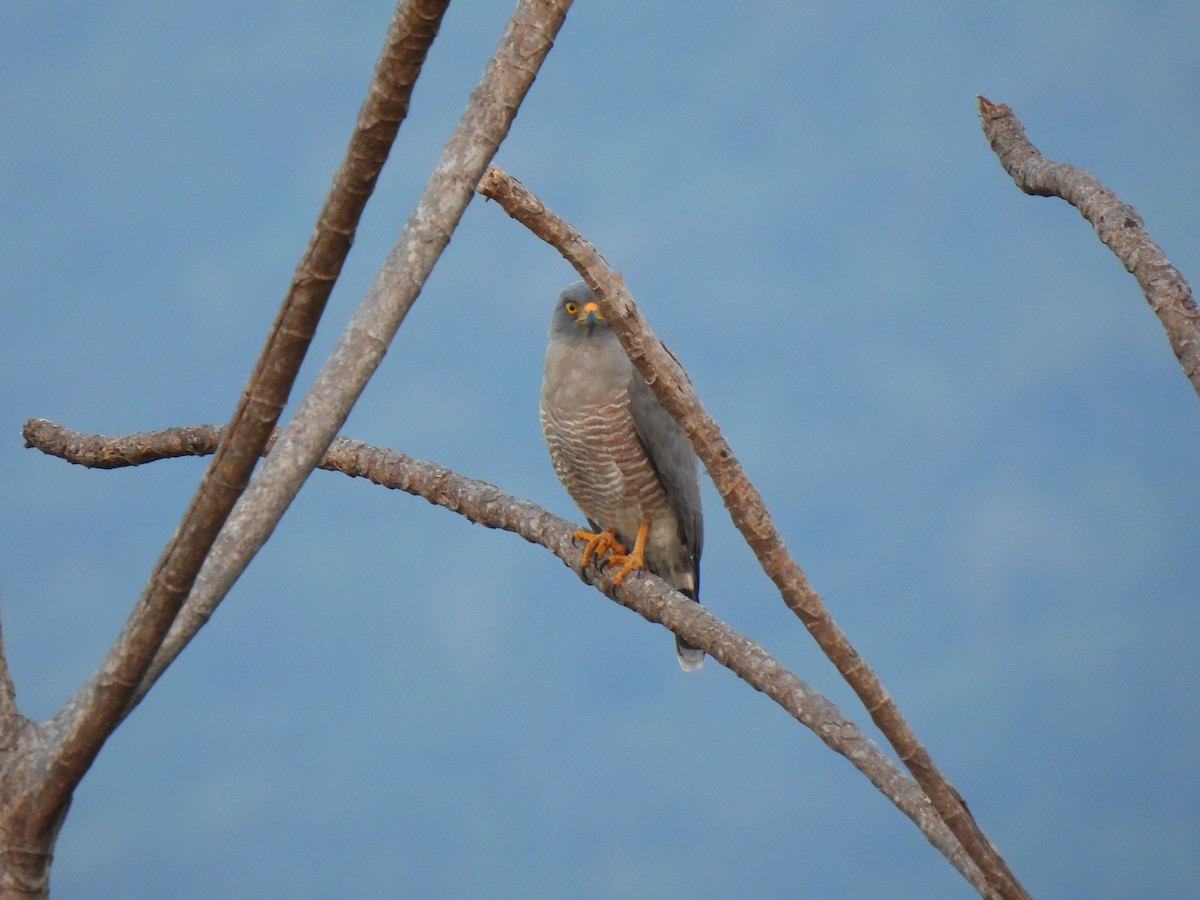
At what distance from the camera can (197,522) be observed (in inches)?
88.5

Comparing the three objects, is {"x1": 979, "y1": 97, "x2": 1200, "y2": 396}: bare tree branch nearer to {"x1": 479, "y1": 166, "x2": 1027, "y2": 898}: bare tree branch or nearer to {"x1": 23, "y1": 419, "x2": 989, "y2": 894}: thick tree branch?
{"x1": 479, "y1": 166, "x2": 1027, "y2": 898}: bare tree branch

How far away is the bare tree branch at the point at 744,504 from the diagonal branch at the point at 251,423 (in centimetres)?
78

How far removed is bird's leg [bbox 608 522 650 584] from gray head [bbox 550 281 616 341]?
2.21 feet

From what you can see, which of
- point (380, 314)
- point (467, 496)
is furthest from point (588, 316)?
point (380, 314)

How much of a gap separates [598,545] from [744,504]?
1665 mm

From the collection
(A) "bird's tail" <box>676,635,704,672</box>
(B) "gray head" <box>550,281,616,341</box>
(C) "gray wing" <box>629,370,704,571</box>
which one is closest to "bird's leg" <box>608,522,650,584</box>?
(C) "gray wing" <box>629,370,704,571</box>

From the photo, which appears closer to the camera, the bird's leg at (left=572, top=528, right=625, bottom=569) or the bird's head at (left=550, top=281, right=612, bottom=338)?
the bird's leg at (left=572, top=528, right=625, bottom=569)

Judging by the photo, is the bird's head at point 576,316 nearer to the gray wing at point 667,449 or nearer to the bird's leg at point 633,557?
the gray wing at point 667,449

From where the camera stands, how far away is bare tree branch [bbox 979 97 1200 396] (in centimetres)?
323

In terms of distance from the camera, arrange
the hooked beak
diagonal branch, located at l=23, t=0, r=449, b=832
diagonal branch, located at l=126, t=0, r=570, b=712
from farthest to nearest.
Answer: the hooked beak
diagonal branch, located at l=126, t=0, r=570, b=712
diagonal branch, located at l=23, t=0, r=449, b=832

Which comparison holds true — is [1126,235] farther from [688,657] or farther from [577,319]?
[688,657]

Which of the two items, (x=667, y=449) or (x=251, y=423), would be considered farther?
(x=667, y=449)

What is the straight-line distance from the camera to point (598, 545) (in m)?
4.65

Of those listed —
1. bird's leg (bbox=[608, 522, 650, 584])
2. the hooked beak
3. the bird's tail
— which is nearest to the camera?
bird's leg (bbox=[608, 522, 650, 584])
